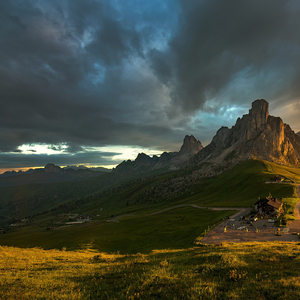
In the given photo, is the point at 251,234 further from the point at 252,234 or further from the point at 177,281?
the point at 177,281

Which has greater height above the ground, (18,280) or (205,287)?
(205,287)

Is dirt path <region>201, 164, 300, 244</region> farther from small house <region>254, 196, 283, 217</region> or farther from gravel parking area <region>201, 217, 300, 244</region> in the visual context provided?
small house <region>254, 196, 283, 217</region>

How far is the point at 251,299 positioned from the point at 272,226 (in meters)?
58.7

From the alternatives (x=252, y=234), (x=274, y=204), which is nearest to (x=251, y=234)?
(x=252, y=234)

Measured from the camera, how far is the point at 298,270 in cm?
1608

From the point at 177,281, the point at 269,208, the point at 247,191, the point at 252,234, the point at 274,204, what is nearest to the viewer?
the point at 177,281

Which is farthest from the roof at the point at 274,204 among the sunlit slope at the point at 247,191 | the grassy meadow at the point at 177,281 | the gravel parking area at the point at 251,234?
the grassy meadow at the point at 177,281

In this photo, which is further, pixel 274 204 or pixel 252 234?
pixel 274 204

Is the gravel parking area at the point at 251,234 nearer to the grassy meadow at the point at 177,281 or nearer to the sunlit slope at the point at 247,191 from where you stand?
the grassy meadow at the point at 177,281

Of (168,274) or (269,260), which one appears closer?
(168,274)

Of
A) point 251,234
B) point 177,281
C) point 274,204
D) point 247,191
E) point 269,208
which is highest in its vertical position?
point 177,281

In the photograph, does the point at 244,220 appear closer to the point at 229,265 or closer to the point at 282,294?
the point at 229,265

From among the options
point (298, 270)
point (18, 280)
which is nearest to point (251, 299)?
point (298, 270)

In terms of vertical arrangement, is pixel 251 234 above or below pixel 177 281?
below
